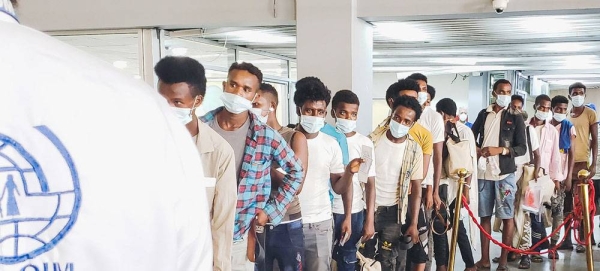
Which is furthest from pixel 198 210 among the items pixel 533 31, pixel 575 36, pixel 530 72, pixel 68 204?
pixel 530 72

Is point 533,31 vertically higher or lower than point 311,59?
higher

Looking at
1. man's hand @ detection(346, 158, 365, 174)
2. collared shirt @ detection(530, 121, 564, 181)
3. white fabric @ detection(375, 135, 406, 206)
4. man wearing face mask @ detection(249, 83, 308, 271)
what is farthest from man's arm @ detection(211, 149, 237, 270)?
collared shirt @ detection(530, 121, 564, 181)

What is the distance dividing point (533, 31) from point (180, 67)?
6583 millimetres

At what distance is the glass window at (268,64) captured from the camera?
897cm

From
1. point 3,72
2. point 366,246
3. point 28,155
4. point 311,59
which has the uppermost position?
point 311,59

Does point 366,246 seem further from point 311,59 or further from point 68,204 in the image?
point 68,204

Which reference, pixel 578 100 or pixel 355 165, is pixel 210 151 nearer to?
pixel 355 165

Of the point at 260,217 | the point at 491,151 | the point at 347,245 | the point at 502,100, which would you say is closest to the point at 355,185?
the point at 347,245

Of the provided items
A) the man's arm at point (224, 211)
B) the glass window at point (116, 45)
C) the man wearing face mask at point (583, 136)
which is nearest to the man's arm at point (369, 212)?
the man's arm at point (224, 211)

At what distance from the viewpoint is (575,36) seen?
26.9ft

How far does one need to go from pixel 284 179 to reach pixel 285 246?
0.44m

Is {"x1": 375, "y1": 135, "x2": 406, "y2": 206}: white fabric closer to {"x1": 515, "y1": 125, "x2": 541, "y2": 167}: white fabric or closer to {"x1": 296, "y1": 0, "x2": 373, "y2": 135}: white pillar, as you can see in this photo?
{"x1": 296, "y1": 0, "x2": 373, "y2": 135}: white pillar

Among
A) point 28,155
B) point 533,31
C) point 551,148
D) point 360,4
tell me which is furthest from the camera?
point 533,31

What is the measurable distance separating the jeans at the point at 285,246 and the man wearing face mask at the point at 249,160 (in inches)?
9.2
